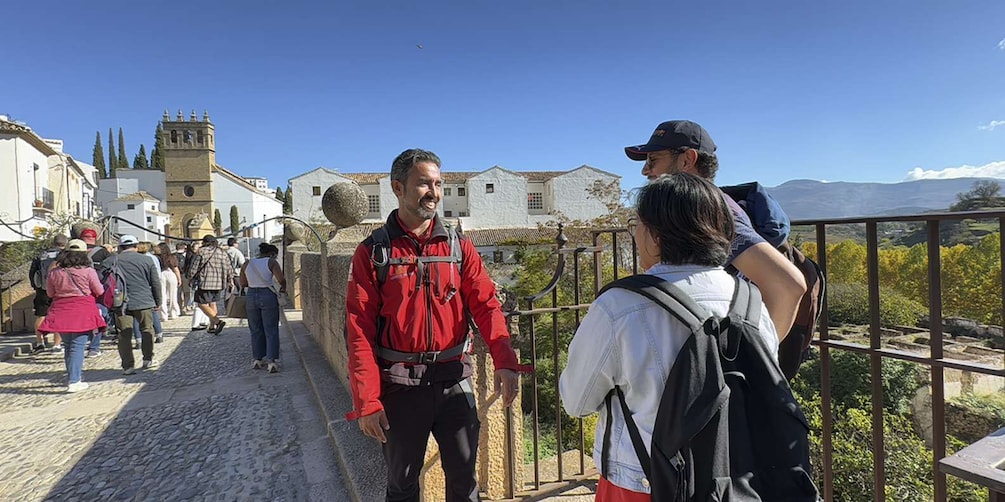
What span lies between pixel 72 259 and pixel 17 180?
1227 inches

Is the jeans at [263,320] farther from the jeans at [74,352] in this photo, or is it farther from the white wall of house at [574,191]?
the white wall of house at [574,191]

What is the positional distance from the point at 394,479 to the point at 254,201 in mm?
68599

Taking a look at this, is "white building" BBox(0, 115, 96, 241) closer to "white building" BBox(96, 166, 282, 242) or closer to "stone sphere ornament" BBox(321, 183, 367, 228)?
"white building" BBox(96, 166, 282, 242)

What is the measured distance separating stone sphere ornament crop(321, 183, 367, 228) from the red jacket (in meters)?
3.93

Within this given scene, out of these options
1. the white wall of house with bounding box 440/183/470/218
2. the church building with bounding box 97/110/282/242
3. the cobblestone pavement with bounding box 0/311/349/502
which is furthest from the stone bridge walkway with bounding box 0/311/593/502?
the white wall of house with bounding box 440/183/470/218

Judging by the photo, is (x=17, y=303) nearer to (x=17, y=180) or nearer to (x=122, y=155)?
(x=17, y=180)

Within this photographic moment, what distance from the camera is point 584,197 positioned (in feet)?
200

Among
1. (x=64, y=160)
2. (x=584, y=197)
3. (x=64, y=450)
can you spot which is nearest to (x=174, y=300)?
(x=64, y=450)

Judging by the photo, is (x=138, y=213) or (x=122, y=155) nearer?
(x=138, y=213)

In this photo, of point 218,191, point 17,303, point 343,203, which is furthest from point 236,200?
point 343,203

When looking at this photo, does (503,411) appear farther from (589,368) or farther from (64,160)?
(64,160)

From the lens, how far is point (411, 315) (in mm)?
2125

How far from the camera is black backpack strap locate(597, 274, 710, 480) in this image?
3.90 ft

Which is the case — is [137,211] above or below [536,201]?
below
